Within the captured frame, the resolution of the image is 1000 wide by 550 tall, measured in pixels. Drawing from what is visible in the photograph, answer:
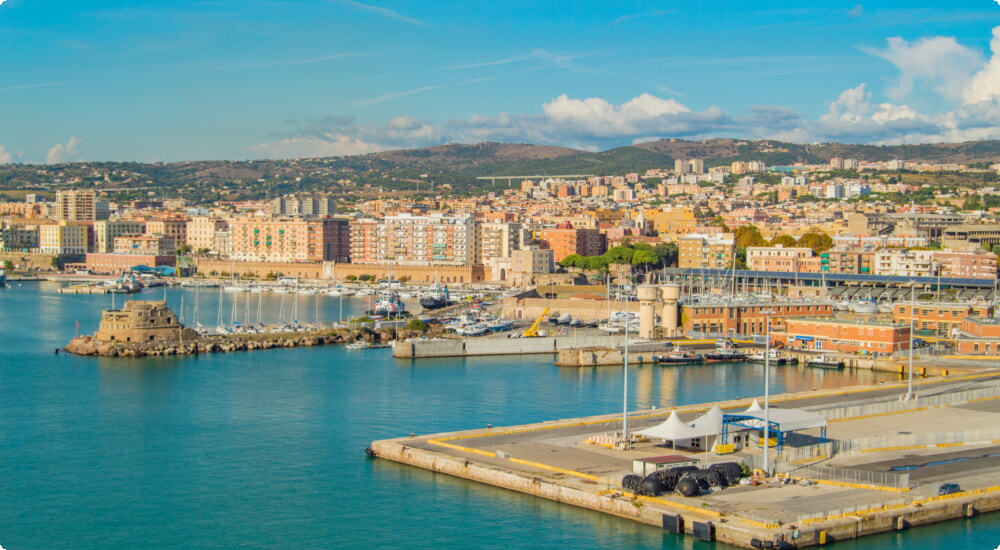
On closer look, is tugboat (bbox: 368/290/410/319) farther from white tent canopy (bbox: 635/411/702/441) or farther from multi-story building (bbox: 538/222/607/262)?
white tent canopy (bbox: 635/411/702/441)

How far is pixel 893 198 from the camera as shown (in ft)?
234

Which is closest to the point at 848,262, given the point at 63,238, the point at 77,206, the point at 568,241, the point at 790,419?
the point at 568,241

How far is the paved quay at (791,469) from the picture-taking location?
9586 millimetres

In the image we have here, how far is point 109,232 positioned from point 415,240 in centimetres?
2037

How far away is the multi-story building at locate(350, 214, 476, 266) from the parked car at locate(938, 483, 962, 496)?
3686 centimetres

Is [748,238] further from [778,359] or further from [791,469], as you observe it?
[791,469]

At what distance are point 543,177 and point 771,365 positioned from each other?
88890 millimetres

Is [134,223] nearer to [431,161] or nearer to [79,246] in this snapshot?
[79,246]

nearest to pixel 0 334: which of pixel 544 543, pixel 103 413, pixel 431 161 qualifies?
pixel 103 413

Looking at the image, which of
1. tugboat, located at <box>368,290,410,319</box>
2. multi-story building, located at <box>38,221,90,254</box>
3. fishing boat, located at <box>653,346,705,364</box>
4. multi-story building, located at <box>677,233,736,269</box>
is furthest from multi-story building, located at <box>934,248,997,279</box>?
multi-story building, located at <box>38,221,90,254</box>

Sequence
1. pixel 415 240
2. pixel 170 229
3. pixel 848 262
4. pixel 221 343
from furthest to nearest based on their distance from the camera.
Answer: pixel 170 229 < pixel 415 240 < pixel 848 262 < pixel 221 343

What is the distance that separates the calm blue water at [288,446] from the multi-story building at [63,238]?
37.1m

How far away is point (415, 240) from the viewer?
4969cm

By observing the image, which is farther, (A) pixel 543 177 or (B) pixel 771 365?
(A) pixel 543 177
